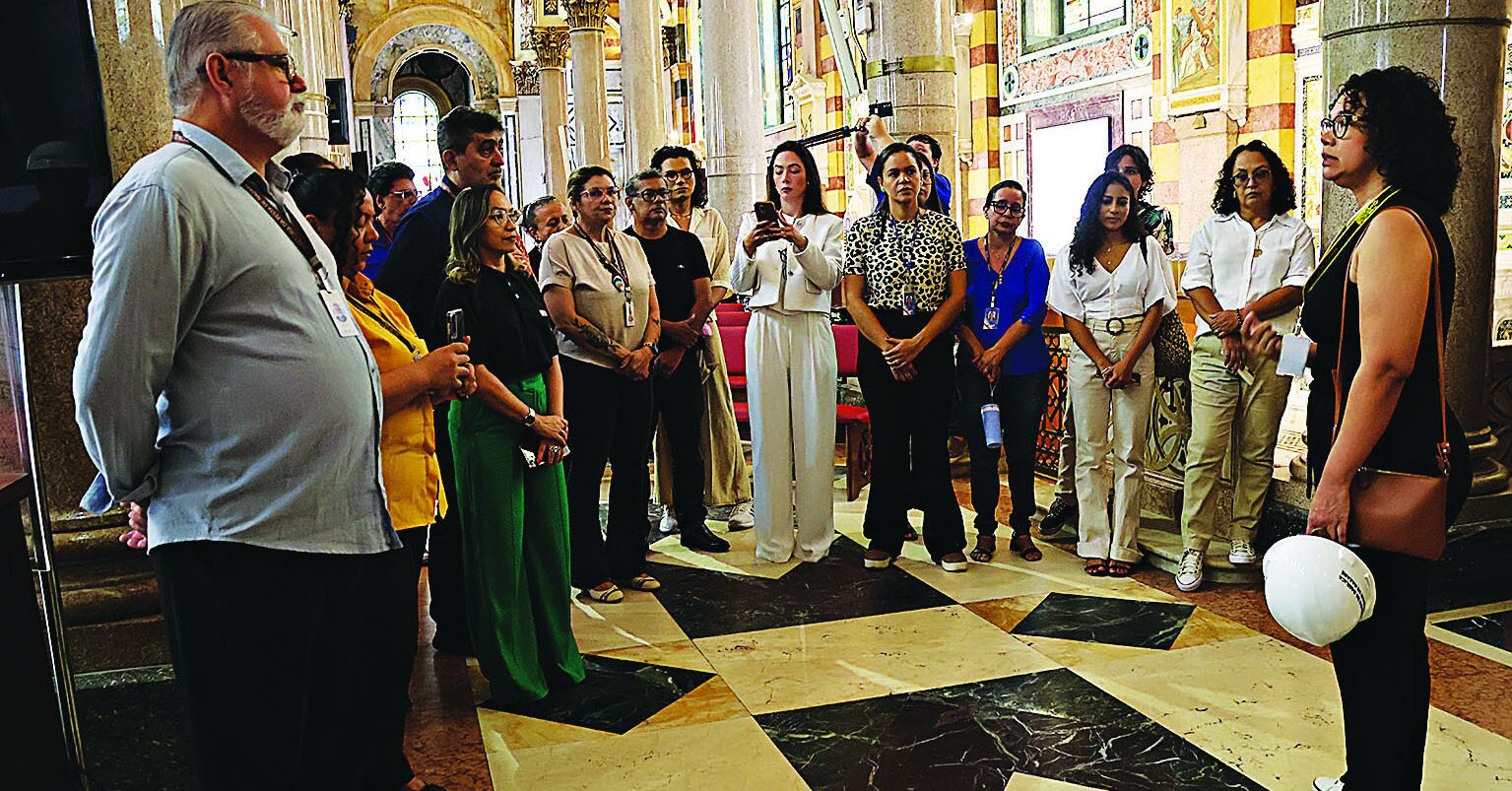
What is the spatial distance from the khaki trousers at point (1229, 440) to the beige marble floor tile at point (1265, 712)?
2.43 ft

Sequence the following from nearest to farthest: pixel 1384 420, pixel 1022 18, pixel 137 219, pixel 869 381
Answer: pixel 137 219, pixel 1384 420, pixel 869 381, pixel 1022 18

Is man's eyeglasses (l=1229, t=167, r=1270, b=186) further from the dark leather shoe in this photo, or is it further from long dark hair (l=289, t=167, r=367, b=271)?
long dark hair (l=289, t=167, r=367, b=271)

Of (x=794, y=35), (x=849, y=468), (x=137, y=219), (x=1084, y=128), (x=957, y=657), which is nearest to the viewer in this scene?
(x=137, y=219)

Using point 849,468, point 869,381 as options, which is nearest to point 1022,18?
point 849,468

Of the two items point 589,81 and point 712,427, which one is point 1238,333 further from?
point 589,81

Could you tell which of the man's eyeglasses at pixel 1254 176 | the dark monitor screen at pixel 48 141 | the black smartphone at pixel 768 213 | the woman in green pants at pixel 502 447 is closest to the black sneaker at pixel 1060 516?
the man's eyeglasses at pixel 1254 176

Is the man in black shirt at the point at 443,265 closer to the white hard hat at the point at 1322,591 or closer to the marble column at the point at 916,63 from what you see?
the white hard hat at the point at 1322,591

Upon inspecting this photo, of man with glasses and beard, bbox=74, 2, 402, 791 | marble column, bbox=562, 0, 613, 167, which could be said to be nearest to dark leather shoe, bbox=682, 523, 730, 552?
man with glasses and beard, bbox=74, 2, 402, 791

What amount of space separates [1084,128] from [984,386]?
863 cm

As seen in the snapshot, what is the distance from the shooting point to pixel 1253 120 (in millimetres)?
9945

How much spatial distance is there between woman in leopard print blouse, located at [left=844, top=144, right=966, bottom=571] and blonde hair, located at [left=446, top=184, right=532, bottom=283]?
1921 millimetres

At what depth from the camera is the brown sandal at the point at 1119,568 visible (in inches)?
189

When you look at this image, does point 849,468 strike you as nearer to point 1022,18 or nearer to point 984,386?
point 984,386

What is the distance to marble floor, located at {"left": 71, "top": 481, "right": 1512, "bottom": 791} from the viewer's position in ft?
9.95
